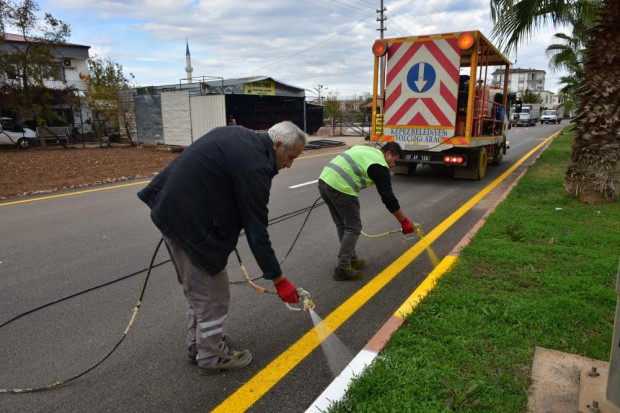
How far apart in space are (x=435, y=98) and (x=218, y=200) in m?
8.12

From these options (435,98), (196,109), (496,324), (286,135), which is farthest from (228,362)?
(196,109)

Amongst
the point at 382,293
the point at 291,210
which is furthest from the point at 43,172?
the point at 382,293

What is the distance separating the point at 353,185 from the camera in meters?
4.25

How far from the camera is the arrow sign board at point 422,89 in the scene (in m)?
9.33

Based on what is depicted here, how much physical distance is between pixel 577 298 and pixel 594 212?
3.82 meters

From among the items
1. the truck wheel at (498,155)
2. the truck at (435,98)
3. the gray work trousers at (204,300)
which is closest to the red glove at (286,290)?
the gray work trousers at (204,300)

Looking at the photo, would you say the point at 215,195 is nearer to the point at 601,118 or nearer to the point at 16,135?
the point at 601,118

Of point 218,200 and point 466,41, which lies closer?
point 218,200

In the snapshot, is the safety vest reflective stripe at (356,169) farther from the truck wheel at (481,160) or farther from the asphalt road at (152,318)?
the truck wheel at (481,160)

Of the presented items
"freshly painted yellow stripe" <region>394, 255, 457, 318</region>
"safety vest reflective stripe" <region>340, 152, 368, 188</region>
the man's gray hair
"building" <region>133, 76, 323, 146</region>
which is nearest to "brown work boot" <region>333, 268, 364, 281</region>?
"freshly painted yellow stripe" <region>394, 255, 457, 318</region>

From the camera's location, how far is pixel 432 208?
7.65m

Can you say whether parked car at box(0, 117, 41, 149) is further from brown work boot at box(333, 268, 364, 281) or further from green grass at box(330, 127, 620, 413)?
green grass at box(330, 127, 620, 413)

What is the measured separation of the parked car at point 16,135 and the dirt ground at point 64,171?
18.2 ft

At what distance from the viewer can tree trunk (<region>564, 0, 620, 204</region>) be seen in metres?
7.02
